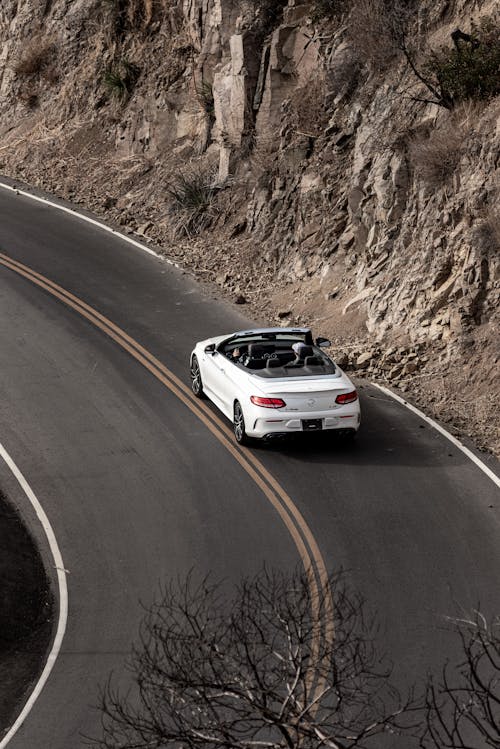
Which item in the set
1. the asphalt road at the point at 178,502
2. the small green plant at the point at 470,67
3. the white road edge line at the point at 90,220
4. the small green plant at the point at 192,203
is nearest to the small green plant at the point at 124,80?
the white road edge line at the point at 90,220

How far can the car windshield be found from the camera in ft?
63.3

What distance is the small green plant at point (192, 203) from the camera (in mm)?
30914

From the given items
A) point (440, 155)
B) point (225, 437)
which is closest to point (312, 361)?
point (225, 437)

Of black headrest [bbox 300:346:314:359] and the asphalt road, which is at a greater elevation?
black headrest [bbox 300:346:314:359]

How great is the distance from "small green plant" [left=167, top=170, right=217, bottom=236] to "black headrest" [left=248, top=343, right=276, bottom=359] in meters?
11.0

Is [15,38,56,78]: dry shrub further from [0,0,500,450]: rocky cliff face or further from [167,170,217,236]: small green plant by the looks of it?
[167,170,217,236]: small green plant

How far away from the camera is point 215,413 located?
20766 mm

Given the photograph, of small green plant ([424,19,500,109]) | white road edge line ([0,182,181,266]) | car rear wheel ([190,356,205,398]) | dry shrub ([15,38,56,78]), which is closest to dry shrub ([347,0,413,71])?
small green plant ([424,19,500,109])

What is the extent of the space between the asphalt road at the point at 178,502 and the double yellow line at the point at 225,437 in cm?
14

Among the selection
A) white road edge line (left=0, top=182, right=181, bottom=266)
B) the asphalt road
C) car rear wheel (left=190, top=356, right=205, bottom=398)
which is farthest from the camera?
white road edge line (left=0, top=182, right=181, bottom=266)

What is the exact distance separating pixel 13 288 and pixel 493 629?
16.9 meters

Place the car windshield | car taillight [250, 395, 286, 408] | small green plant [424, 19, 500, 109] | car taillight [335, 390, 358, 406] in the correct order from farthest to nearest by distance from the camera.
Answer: small green plant [424, 19, 500, 109] → the car windshield → car taillight [335, 390, 358, 406] → car taillight [250, 395, 286, 408]

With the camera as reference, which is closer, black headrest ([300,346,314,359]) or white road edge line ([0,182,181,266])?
black headrest ([300,346,314,359])

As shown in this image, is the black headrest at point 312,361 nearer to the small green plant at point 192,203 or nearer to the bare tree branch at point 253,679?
the bare tree branch at point 253,679
